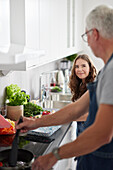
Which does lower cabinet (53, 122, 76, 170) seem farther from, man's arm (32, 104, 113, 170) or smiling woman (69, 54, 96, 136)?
man's arm (32, 104, 113, 170)

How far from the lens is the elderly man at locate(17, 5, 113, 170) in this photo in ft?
2.83

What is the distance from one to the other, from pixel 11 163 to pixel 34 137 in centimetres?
50

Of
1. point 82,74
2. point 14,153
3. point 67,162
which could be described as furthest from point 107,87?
point 82,74

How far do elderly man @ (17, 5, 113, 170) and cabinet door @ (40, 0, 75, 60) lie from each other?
0.85 metres

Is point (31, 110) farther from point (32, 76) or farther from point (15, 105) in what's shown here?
point (32, 76)

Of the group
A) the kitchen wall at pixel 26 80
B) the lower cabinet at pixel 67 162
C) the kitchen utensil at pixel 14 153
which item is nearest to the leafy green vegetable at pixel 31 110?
the kitchen wall at pixel 26 80

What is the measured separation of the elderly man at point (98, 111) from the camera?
2.83 ft

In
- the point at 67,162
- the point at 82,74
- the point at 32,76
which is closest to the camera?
the point at 67,162

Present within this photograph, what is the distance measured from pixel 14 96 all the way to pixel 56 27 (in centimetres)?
74

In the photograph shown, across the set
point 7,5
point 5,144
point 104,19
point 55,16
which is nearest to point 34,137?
point 5,144

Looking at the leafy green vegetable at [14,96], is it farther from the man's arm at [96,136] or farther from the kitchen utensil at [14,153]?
the man's arm at [96,136]

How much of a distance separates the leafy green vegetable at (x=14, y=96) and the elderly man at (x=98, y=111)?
0.74 meters

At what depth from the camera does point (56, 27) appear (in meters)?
2.24

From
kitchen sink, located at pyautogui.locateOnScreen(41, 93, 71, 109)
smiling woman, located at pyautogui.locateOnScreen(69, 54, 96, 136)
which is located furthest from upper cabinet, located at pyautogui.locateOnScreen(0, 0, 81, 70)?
kitchen sink, located at pyautogui.locateOnScreen(41, 93, 71, 109)
